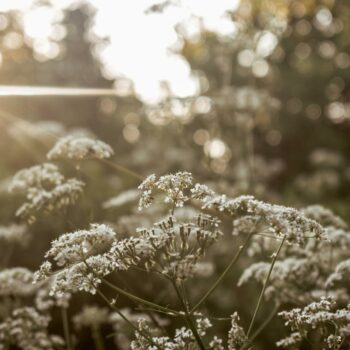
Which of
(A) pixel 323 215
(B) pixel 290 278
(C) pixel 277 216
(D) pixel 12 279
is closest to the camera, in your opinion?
(C) pixel 277 216

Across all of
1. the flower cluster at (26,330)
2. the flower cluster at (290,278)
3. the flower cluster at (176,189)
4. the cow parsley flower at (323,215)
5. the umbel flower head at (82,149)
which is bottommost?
the flower cluster at (26,330)

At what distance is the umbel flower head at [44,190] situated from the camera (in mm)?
6070

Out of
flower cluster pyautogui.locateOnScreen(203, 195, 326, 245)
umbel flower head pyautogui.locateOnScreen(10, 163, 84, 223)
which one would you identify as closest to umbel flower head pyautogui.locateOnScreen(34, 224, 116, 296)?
flower cluster pyautogui.locateOnScreen(203, 195, 326, 245)

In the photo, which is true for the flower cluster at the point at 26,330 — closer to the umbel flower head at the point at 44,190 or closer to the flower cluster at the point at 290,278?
the umbel flower head at the point at 44,190

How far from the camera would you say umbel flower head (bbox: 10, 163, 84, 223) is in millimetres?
6070

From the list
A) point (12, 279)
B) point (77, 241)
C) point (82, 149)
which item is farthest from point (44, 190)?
point (77, 241)

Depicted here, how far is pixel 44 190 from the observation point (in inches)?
254

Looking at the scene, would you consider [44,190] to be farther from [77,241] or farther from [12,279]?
[77,241]

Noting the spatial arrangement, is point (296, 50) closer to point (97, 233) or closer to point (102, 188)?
point (102, 188)

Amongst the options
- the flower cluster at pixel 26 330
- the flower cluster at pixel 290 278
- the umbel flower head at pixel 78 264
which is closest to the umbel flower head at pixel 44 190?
the flower cluster at pixel 26 330

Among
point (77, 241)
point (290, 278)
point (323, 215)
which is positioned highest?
point (323, 215)

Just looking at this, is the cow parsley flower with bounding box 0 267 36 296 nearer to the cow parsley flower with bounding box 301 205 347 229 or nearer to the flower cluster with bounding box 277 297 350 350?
the flower cluster with bounding box 277 297 350 350

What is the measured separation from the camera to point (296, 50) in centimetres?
2730

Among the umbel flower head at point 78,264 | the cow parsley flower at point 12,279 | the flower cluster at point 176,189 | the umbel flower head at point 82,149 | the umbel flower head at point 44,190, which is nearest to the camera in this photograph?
the umbel flower head at point 78,264
